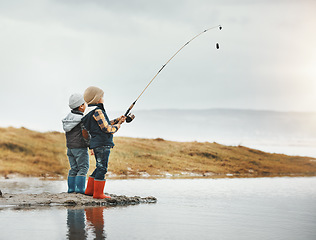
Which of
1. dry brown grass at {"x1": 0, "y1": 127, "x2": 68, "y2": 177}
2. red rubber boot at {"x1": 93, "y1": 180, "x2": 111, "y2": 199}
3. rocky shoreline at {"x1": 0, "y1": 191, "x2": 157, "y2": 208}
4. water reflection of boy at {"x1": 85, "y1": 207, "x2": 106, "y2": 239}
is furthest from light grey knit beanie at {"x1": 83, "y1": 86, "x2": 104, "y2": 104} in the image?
dry brown grass at {"x1": 0, "y1": 127, "x2": 68, "y2": 177}

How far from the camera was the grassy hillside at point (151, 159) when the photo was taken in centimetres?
1811

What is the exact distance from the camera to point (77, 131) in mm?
9266

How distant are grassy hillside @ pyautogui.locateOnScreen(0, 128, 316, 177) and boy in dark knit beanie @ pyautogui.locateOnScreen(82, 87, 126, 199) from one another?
828 centimetres

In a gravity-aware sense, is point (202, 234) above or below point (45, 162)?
below

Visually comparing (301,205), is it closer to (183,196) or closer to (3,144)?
(183,196)

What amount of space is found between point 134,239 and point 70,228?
971 mm

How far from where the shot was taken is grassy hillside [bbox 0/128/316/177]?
59.4 feet

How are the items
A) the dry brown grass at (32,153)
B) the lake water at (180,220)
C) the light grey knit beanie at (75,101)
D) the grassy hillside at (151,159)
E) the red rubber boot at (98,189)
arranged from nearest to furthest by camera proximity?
the lake water at (180,220) < the red rubber boot at (98,189) < the light grey knit beanie at (75,101) < the dry brown grass at (32,153) < the grassy hillside at (151,159)

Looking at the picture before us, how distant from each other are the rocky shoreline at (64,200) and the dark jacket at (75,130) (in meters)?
0.91

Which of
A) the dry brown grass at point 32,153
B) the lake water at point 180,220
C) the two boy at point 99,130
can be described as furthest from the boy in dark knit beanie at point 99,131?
the dry brown grass at point 32,153

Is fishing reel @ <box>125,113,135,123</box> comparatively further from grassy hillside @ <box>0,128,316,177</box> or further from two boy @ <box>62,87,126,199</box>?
grassy hillside @ <box>0,128,316,177</box>

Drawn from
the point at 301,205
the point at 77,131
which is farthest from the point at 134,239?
A: the point at 301,205

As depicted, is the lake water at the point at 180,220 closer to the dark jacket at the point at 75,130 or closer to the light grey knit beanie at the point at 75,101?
the dark jacket at the point at 75,130

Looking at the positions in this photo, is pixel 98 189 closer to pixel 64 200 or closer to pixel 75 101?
pixel 64 200
